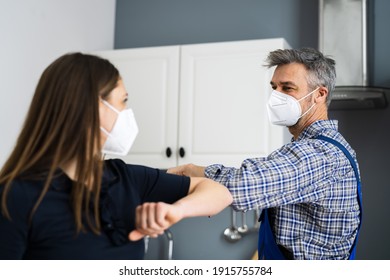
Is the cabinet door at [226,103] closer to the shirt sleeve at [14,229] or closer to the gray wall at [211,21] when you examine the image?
the gray wall at [211,21]

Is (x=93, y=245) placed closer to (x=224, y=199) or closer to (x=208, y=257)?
(x=224, y=199)

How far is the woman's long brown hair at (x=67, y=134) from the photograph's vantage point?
1.01 m

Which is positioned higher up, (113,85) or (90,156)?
(113,85)

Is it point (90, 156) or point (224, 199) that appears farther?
point (224, 199)

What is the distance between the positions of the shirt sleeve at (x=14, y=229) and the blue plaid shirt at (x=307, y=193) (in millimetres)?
575

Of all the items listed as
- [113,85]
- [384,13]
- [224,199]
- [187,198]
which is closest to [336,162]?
[224,199]

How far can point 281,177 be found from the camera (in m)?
1.44

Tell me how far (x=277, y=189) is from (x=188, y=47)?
176 centimetres

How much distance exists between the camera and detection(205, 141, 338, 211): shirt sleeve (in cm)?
Result: 139

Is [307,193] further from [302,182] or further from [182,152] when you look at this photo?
[182,152]

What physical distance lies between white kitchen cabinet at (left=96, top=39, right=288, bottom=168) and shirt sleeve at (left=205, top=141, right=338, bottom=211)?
1.30 metres

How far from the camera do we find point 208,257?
3268 mm

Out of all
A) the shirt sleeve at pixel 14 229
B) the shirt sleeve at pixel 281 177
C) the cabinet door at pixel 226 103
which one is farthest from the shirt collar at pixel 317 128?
the cabinet door at pixel 226 103

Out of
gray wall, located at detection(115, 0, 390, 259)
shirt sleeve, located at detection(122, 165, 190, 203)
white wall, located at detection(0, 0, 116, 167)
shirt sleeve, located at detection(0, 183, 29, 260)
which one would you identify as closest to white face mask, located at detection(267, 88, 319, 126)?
shirt sleeve, located at detection(122, 165, 190, 203)
